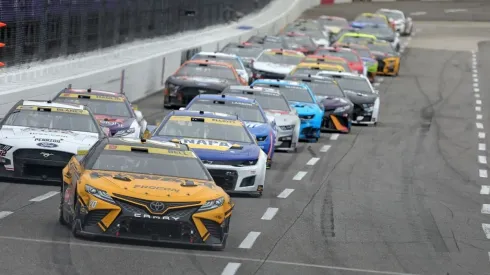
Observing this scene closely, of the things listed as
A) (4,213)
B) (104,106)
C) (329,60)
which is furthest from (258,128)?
(329,60)

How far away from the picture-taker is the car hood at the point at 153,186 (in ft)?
45.8

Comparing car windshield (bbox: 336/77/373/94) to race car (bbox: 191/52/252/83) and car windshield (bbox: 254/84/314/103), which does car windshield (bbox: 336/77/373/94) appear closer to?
race car (bbox: 191/52/252/83)

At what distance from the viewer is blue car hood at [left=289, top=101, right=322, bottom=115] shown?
29.1 metres

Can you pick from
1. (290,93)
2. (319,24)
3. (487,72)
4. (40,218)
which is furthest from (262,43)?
(40,218)

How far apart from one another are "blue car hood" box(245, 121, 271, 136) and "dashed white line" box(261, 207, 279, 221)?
5.35 meters

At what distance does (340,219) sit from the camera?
17.6 m

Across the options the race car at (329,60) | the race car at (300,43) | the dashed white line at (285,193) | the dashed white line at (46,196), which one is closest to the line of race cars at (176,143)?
the dashed white line at (285,193)

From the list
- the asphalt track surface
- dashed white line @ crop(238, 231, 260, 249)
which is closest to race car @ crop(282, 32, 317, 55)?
the asphalt track surface

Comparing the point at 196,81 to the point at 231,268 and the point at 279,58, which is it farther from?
the point at 231,268

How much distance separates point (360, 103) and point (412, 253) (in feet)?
62.1

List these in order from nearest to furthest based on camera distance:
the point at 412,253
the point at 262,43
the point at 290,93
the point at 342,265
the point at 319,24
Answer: the point at 342,265 → the point at 412,253 → the point at 290,93 → the point at 262,43 → the point at 319,24

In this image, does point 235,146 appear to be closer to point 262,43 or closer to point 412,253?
point 412,253

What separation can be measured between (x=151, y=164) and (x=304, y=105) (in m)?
14.6

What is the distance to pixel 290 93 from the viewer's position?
30375mm
